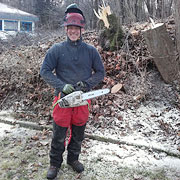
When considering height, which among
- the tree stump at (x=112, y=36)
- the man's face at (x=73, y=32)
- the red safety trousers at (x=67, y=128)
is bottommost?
the red safety trousers at (x=67, y=128)

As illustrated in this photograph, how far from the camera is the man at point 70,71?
2.30 meters

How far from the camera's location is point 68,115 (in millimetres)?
2391

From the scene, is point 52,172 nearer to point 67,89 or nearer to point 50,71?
point 67,89

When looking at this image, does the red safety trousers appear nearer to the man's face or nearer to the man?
the man

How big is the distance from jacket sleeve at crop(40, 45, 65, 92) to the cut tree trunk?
8.25 feet

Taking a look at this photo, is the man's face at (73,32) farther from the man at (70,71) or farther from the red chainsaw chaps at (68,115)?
the red chainsaw chaps at (68,115)

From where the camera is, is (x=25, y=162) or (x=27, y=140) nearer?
(x=25, y=162)

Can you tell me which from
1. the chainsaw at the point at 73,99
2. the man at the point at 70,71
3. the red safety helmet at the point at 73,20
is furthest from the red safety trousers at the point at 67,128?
the red safety helmet at the point at 73,20

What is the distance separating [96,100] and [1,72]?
3.17 m

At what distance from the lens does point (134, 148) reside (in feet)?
10.5

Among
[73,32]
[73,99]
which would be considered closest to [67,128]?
[73,99]

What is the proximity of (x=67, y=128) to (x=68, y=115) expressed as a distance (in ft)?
0.81

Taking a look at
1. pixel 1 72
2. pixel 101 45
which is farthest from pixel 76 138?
pixel 1 72

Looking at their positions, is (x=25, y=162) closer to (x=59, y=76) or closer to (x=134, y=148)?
(x=59, y=76)
